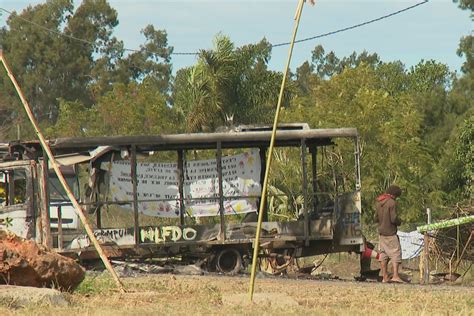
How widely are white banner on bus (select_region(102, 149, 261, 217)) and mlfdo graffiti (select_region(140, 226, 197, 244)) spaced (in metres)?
0.65

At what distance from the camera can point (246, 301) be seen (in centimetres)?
1397

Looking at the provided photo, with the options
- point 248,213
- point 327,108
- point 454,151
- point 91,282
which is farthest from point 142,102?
point 91,282

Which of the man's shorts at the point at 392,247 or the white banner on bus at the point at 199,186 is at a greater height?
the white banner on bus at the point at 199,186

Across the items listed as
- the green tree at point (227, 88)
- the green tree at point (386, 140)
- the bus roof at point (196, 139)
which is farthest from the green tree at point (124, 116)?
the bus roof at point (196, 139)

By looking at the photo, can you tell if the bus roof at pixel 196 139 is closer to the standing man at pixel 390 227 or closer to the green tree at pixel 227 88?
the standing man at pixel 390 227

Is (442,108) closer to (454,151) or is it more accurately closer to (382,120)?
(382,120)

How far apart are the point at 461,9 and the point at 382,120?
5601mm

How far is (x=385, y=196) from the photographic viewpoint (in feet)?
68.2

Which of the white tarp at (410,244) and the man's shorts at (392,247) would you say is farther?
the white tarp at (410,244)

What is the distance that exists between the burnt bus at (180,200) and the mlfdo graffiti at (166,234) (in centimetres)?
2

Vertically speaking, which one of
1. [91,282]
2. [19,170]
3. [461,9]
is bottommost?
[91,282]

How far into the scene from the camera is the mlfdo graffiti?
22.1 m

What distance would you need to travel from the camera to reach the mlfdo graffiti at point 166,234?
22109mm

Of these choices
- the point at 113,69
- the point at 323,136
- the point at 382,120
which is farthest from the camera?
the point at 113,69
